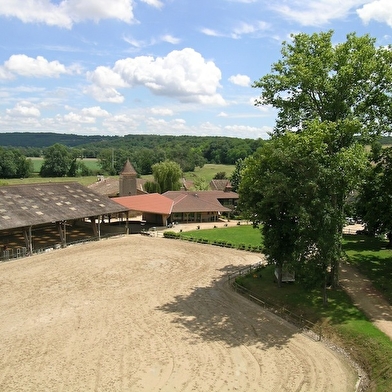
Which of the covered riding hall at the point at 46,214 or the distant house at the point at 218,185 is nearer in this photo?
the covered riding hall at the point at 46,214

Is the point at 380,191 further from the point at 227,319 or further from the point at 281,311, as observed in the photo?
the point at 227,319

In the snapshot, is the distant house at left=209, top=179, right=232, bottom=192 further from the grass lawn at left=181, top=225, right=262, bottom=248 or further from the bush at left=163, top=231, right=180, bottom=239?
the bush at left=163, top=231, right=180, bottom=239

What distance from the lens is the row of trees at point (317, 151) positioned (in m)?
22.2

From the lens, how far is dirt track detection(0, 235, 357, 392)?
55.9 feet

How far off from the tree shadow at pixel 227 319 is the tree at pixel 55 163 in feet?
355

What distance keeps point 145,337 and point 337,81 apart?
60.2ft

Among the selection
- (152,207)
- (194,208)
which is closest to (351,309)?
(194,208)

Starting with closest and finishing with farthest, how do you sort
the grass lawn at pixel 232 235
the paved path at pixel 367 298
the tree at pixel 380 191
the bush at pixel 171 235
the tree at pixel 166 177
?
1. the paved path at pixel 367 298
2. the tree at pixel 380 191
3. the grass lawn at pixel 232 235
4. the bush at pixel 171 235
5. the tree at pixel 166 177

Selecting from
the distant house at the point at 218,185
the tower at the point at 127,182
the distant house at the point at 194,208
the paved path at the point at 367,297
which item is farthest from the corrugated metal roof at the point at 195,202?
the paved path at the point at 367,297

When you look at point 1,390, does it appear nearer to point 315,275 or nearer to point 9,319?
point 9,319

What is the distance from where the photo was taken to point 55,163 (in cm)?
12600

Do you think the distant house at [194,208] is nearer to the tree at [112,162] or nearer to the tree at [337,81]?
the tree at [337,81]

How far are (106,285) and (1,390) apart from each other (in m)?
13.4

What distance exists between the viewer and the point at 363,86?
2439 centimetres
